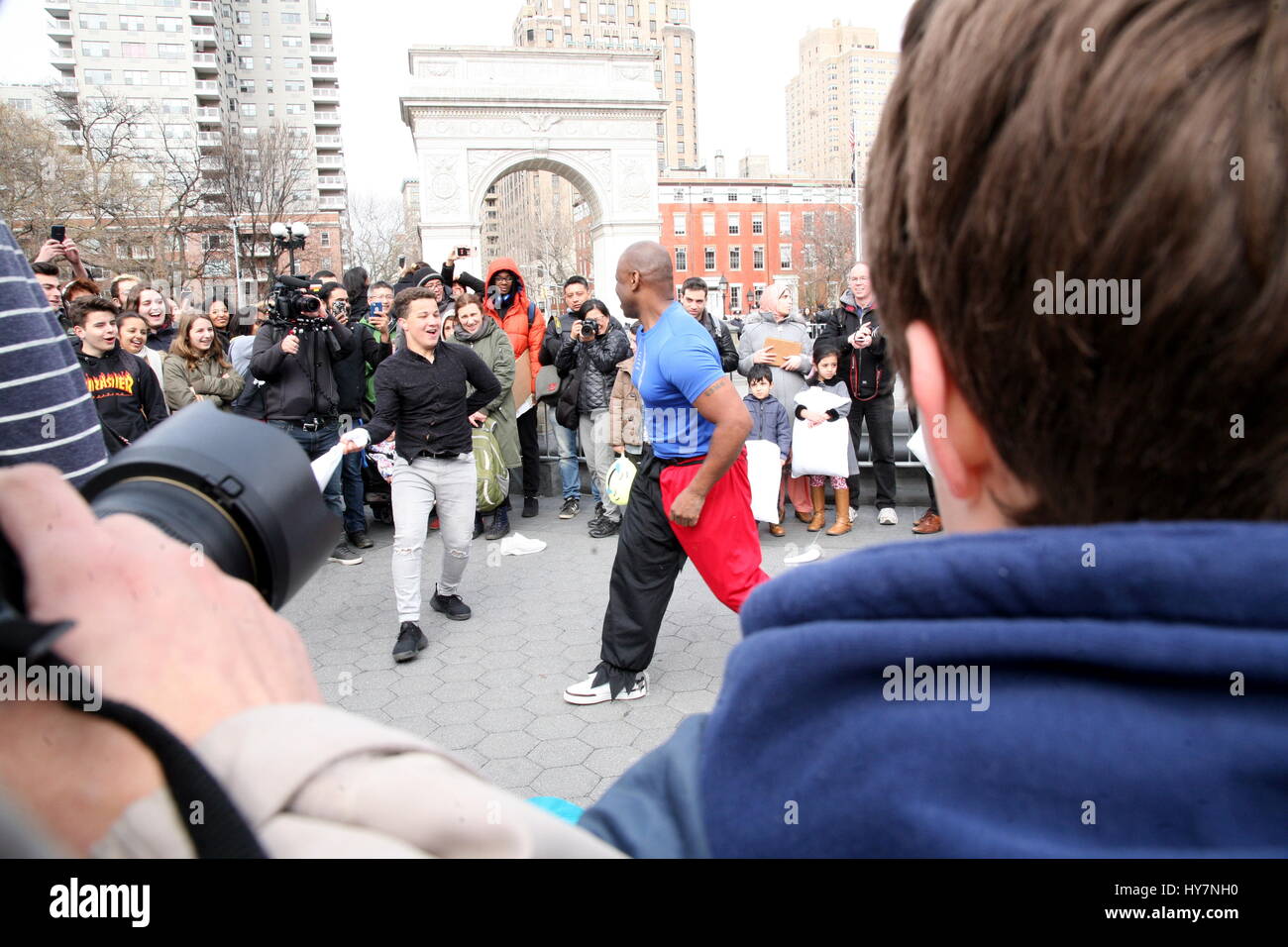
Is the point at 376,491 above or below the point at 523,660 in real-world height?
above

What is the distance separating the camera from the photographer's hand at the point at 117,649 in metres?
0.51

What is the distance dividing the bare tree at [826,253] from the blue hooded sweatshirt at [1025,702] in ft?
241

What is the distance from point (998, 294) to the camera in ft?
2.20

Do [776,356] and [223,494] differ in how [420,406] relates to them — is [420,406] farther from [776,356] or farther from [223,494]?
[223,494]

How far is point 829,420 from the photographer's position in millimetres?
8141

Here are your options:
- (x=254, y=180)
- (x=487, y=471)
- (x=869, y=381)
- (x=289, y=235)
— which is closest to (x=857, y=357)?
(x=869, y=381)

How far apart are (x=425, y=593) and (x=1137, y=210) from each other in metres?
6.59

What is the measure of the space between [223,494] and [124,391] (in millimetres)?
6249

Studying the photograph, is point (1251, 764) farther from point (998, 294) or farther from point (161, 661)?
point (161, 661)

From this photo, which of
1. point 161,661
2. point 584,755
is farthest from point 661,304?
point 161,661

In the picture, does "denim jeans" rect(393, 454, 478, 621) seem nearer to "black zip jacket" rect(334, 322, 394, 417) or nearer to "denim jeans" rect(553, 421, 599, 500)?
"black zip jacket" rect(334, 322, 394, 417)

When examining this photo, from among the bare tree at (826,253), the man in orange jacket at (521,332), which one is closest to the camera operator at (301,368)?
the man in orange jacket at (521,332)
